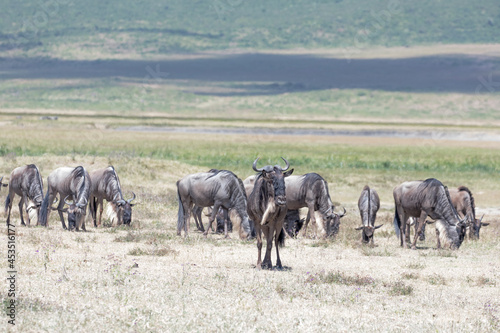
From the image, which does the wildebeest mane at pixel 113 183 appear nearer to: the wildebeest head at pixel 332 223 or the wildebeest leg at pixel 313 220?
the wildebeest leg at pixel 313 220

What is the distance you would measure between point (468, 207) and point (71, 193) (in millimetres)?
10868

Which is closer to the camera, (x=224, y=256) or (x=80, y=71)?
(x=224, y=256)

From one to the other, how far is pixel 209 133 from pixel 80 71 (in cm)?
8589

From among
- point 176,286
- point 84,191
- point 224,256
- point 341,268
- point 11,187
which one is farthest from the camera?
point 11,187

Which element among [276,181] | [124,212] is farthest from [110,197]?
[276,181]

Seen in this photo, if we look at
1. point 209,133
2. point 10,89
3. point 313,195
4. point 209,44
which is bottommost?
point 313,195

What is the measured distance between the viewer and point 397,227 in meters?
20.0

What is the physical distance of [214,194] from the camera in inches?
→ 768

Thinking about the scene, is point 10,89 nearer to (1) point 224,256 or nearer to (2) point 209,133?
(2) point 209,133

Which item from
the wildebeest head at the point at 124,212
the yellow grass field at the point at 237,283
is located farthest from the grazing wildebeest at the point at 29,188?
the wildebeest head at the point at 124,212

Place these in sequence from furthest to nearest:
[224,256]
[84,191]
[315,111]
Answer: [315,111], [84,191], [224,256]

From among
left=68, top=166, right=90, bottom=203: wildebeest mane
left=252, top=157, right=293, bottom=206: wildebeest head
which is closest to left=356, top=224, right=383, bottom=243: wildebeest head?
left=252, top=157, right=293, bottom=206: wildebeest head

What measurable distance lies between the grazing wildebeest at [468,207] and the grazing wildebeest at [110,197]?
9256 millimetres

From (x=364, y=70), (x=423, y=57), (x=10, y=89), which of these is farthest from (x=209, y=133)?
(x=423, y=57)
